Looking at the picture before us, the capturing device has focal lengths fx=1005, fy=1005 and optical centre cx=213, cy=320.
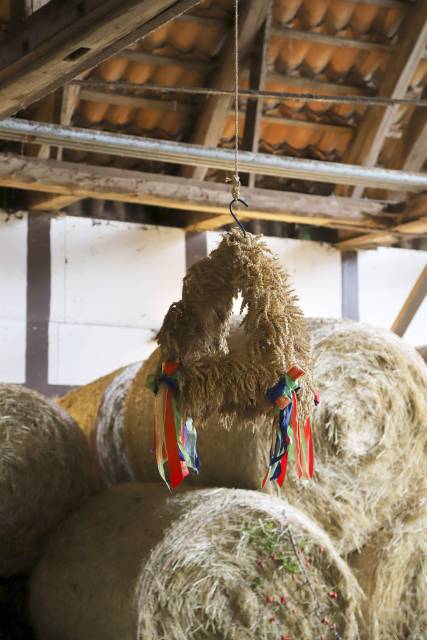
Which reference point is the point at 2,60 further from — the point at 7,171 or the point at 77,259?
the point at 77,259

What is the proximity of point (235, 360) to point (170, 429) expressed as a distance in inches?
10.5

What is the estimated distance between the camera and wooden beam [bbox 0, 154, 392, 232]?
4.91 m

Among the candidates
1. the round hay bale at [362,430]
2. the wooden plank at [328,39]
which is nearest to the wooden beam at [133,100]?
the wooden plank at [328,39]

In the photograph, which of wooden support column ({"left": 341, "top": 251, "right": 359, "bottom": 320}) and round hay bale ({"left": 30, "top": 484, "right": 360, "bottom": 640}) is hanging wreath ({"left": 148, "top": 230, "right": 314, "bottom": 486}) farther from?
wooden support column ({"left": 341, "top": 251, "right": 359, "bottom": 320})

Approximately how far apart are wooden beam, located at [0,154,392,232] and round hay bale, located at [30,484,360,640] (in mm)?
1974

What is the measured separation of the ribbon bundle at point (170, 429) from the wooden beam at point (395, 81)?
10.4 feet

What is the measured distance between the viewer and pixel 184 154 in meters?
→ 4.24

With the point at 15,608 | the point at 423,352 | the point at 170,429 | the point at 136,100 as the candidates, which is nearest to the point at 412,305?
the point at 423,352

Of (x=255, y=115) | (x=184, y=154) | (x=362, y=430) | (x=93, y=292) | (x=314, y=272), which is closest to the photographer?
(x=362, y=430)

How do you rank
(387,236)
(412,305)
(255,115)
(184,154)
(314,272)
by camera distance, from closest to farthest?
(184,154) < (255,115) < (412,305) < (387,236) < (314,272)

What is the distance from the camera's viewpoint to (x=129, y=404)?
415 cm

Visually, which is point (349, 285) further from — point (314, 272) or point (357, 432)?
point (357, 432)

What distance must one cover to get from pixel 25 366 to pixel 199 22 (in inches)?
82.9

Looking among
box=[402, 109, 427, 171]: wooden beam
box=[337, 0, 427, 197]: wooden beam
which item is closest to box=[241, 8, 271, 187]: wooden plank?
box=[337, 0, 427, 197]: wooden beam
